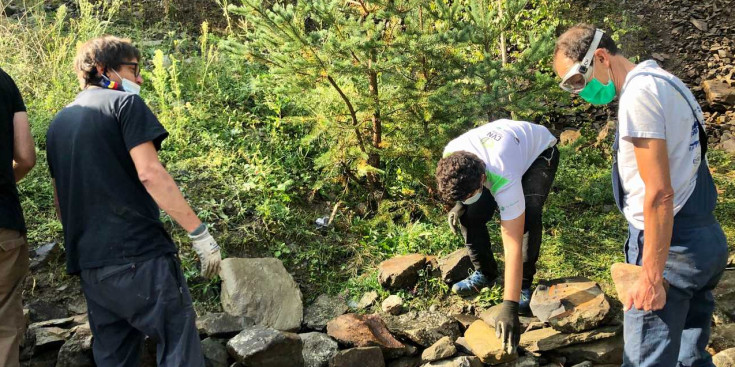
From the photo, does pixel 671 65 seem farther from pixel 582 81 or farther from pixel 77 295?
pixel 77 295

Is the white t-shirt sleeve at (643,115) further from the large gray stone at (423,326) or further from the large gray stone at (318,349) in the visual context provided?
the large gray stone at (318,349)

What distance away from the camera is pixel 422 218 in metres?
5.14

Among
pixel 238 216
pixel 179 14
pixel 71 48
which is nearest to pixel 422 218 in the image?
pixel 238 216

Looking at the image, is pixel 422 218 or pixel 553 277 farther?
pixel 422 218

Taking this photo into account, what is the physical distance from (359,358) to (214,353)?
0.82 meters

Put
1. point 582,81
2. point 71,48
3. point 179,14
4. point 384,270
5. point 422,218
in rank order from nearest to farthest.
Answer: point 582,81 < point 384,270 < point 422,218 < point 71,48 < point 179,14

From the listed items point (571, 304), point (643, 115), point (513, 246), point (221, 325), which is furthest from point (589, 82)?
point (221, 325)

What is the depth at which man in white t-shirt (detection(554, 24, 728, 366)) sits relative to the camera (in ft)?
7.82

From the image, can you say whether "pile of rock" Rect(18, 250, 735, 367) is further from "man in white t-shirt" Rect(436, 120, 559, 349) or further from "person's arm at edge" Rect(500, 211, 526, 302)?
"person's arm at edge" Rect(500, 211, 526, 302)

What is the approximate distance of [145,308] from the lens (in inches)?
107

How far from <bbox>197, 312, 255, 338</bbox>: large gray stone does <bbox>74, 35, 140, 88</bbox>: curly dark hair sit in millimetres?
1547

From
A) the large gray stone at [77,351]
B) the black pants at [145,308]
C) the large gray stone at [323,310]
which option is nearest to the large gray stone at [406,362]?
the large gray stone at [323,310]

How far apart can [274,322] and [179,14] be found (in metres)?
5.15

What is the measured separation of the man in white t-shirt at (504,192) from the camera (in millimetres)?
3244
